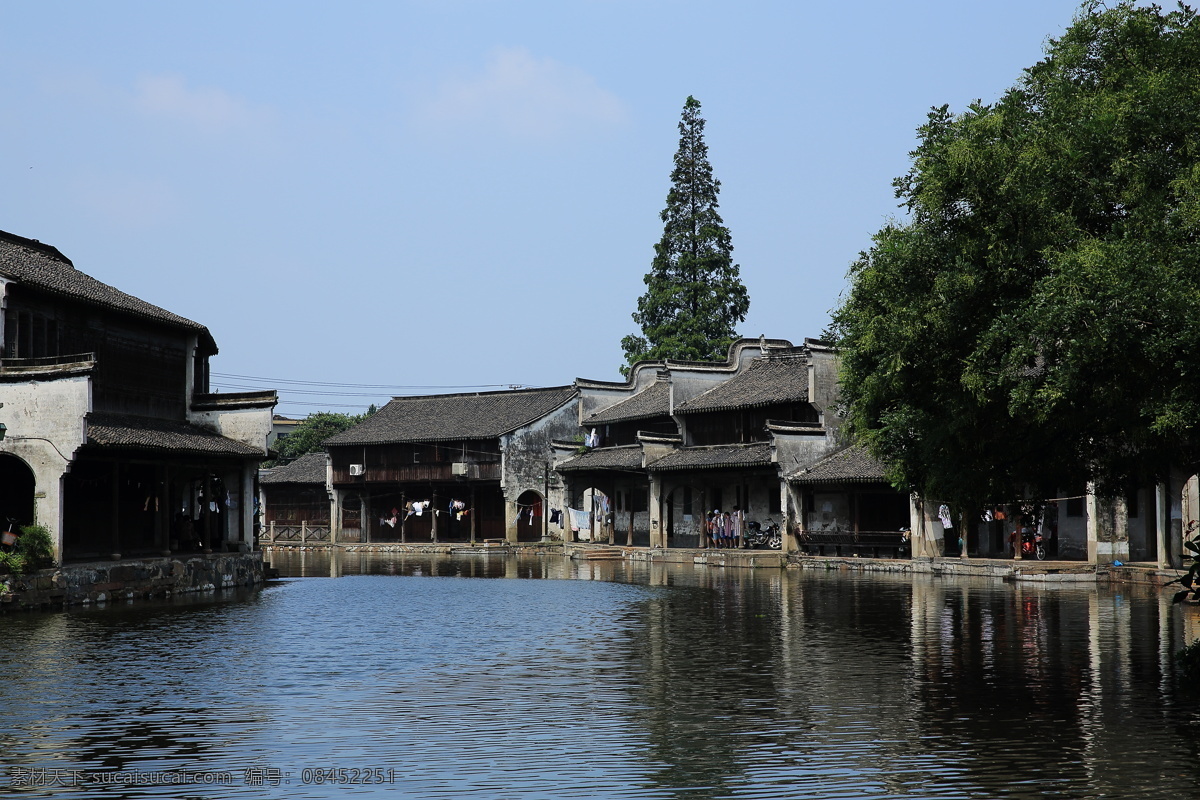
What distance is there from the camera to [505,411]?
253 feet

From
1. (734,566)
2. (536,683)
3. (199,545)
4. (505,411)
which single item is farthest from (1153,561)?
(505,411)

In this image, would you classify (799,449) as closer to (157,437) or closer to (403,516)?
(157,437)

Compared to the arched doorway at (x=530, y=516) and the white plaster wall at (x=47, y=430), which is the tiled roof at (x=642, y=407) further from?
the white plaster wall at (x=47, y=430)

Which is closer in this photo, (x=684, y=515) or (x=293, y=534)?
(x=684, y=515)

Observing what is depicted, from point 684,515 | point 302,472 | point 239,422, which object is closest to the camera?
point 239,422

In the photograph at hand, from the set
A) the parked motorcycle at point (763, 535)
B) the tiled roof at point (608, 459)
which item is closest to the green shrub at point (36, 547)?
the parked motorcycle at point (763, 535)

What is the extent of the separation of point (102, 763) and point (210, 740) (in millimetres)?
1296

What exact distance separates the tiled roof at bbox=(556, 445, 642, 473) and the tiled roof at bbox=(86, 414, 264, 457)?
24717 mm

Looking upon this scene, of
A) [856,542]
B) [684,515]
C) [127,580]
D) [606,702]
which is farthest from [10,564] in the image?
[684,515]

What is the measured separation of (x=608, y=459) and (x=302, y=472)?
26.7 meters

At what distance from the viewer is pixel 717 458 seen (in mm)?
55938

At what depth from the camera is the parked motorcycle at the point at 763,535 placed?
2119 inches

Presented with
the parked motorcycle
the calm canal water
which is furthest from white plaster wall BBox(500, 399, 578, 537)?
the calm canal water

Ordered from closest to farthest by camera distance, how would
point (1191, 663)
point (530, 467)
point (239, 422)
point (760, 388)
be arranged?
point (1191, 663)
point (239, 422)
point (760, 388)
point (530, 467)
